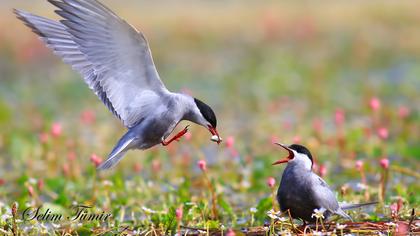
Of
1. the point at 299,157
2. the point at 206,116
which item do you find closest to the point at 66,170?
the point at 206,116

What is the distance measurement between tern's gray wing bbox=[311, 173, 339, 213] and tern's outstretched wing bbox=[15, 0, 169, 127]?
112cm

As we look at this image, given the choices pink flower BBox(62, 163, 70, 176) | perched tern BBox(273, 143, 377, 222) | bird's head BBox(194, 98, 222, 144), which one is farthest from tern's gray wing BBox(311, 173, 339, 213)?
pink flower BBox(62, 163, 70, 176)

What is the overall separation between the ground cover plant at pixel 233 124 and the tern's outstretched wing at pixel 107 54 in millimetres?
638

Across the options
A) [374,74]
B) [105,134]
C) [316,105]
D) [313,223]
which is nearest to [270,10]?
→ [374,74]

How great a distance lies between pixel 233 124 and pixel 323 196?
4.89 meters

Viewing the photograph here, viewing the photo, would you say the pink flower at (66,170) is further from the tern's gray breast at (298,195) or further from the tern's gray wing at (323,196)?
the tern's gray wing at (323,196)

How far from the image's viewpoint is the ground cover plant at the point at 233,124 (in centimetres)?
579

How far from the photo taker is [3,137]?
936 centimetres

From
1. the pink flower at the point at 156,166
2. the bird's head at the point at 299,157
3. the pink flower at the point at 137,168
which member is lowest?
the pink flower at the point at 137,168

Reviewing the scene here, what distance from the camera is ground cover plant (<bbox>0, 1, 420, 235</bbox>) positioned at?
579cm

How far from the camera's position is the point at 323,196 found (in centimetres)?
522

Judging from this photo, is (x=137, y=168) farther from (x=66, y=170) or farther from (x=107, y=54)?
(x=107, y=54)

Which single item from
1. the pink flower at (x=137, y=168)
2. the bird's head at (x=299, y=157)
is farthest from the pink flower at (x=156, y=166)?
the bird's head at (x=299, y=157)

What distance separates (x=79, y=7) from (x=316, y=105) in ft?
19.4
